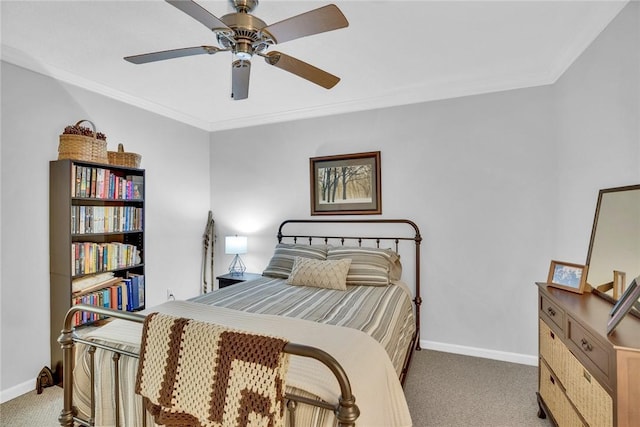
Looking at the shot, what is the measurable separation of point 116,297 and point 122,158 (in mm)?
1261

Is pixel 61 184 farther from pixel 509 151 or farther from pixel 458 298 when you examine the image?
pixel 509 151

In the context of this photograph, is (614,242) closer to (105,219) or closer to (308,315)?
(308,315)

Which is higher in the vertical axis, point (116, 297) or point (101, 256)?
point (101, 256)

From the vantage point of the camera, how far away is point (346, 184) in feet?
11.6

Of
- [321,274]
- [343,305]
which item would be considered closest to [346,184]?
[321,274]

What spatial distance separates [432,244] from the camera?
3.18 m

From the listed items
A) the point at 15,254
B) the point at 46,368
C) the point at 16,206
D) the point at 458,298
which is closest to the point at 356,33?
the point at 458,298

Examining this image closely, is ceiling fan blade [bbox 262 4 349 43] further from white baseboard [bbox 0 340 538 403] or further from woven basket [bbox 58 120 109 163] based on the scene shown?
white baseboard [bbox 0 340 538 403]

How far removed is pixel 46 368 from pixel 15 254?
0.92m

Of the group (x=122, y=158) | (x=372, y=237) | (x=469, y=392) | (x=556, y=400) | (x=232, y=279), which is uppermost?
(x=122, y=158)

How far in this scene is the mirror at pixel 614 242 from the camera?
165 cm

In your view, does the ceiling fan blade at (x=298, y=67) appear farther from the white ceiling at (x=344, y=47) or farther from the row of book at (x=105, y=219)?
the row of book at (x=105, y=219)

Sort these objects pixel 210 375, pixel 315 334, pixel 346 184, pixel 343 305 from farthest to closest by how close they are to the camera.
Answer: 1. pixel 346 184
2. pixel 343 305
3. pixel 315 334
4. pixel 210 375

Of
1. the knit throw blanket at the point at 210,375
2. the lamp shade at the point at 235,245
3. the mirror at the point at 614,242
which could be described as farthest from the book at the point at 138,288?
the mirror at the point at 614,242
